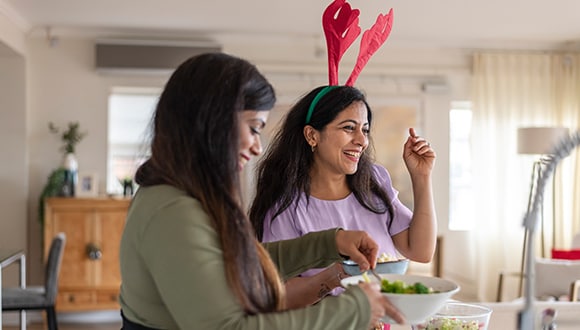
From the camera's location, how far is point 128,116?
6254 millimetres

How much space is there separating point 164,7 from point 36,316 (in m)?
2.83

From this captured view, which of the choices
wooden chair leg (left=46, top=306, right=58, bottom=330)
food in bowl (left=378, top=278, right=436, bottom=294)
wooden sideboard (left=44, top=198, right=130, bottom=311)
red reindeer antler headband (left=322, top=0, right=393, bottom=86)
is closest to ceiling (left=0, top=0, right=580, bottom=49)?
wooden sideboard (left=44, top=198, right=130, bottom=311)

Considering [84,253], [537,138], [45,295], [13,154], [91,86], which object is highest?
[91,86]

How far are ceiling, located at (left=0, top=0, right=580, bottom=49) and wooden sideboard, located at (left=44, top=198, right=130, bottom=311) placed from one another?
1.45m

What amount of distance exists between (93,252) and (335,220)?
3983mm

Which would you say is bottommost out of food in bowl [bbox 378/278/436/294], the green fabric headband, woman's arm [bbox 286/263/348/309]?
woman's arm [bbox 286/263/348/309]

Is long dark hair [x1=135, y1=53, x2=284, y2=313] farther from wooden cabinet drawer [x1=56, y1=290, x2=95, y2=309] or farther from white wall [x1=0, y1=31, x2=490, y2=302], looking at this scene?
white wall [x1=0, y1=31, x2=490, y2=302]

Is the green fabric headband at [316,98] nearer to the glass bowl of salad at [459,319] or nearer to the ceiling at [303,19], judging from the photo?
the glass bowl of salad at [459,319]

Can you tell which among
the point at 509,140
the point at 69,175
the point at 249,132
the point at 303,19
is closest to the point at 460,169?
the point at 509,140

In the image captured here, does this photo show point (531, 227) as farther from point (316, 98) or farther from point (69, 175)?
point (69, 175)

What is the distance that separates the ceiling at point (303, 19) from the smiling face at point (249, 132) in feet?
12.1

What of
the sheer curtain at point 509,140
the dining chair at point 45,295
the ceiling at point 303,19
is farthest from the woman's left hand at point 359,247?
the sheer curtain at point 509,140

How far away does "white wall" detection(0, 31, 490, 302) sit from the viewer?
5910 mm

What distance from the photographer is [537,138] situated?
5.70 m
